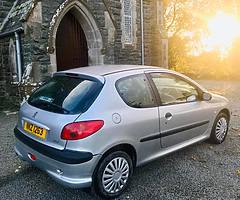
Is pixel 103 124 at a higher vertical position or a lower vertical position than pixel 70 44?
lower

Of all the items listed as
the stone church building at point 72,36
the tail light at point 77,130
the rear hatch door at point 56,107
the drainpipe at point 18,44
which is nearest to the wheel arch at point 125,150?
the tail light at point 77,130

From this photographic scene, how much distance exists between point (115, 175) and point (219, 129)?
2.80 m

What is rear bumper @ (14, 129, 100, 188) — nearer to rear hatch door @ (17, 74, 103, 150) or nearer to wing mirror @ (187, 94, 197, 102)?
rear hatch door @ (17, 74, 103, 150)

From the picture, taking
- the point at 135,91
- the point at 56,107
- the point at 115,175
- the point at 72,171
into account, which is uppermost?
the point at 135,91

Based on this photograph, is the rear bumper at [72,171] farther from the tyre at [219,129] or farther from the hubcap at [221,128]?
the hubcap at [221,128]

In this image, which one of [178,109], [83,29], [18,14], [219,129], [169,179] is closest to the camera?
[169,179]

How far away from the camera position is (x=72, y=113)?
3.23 meters

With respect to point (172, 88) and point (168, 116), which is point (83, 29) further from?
point (168, 116)

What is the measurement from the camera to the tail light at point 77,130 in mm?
3121

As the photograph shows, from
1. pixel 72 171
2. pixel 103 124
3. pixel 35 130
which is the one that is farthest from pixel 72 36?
pixel 72 171

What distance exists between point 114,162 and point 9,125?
4614mm

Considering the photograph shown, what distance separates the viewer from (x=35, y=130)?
3486 mm

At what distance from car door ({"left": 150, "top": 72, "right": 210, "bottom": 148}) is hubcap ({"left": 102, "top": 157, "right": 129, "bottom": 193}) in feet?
2.65

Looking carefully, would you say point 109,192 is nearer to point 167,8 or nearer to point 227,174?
point 227,174
